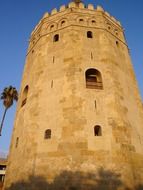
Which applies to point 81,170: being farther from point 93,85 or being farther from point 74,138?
point 93,85

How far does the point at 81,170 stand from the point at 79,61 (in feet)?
25.4

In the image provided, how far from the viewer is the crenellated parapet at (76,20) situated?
19.2 meters

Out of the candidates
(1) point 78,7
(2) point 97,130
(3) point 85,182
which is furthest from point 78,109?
(1) point 78,7

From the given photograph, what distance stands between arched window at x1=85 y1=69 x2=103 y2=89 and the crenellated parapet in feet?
16.5

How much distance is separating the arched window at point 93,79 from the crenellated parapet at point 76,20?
503 cm

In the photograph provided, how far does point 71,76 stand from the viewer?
1513 centimetres

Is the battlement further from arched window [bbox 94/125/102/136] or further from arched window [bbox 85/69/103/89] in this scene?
arched window [bbox 94/125/102/136]

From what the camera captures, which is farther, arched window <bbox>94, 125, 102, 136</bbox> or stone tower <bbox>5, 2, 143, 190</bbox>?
arched window <bbox>94, 125, 102, 136</bbox>

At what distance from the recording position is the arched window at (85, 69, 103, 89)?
15009 millimetres

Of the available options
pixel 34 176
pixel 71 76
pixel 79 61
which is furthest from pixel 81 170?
pixel 79 61

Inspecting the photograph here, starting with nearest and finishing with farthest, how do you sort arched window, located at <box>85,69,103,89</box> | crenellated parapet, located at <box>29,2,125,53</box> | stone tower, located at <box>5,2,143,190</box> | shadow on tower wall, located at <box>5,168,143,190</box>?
shadow on tower wall, located at <box>5,168,143,190</box>
stone tower, located at <box>5,2,143,190</box>
arched window, located at <box>85,69,103,89</box>
crenellated parapet, located at <box>29,2,125,53</box>

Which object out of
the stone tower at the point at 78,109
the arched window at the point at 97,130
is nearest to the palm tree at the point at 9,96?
the stone tower at the point at 78,109

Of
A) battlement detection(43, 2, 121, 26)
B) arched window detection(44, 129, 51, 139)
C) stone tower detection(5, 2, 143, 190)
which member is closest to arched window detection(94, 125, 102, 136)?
stone tower detection(5, 2, 143, 190)

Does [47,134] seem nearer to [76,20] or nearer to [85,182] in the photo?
[85,182]
